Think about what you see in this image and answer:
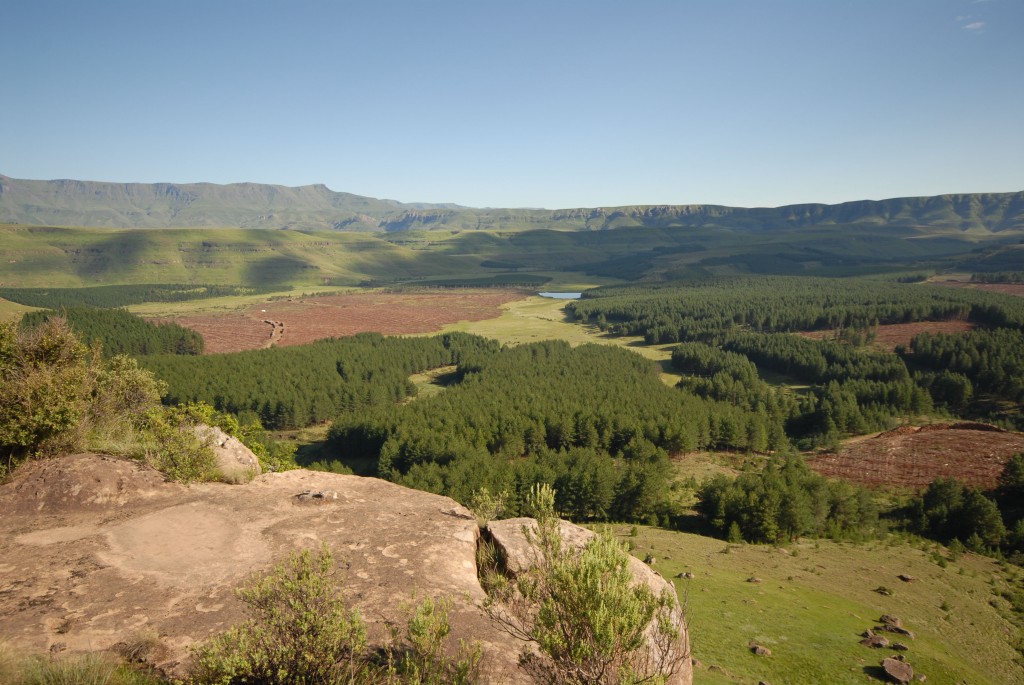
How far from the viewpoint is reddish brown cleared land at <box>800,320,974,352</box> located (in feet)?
433

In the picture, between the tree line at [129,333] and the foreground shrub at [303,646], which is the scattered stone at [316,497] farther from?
the tree line at [129,333]

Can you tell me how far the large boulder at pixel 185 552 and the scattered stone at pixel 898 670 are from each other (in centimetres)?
2376

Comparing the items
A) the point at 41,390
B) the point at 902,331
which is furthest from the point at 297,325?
the point at 902,331

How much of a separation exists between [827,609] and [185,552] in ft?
124

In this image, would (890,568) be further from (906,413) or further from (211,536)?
(906,413)

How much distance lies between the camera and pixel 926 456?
68500mm

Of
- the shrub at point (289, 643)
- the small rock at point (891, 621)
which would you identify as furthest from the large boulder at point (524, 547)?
the small rock at point (891, 621)

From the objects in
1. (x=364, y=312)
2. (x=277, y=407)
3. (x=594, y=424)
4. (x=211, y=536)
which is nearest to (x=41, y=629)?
(x=211, y=536)

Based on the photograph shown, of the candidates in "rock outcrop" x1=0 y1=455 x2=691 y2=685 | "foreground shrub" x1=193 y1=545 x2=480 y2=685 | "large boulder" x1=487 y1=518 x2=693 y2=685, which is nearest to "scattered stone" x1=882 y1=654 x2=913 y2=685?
"large boulder" x1=487 y1=518 x2=693 y2=685

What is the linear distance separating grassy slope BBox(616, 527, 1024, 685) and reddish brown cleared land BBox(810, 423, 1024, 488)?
19389mm

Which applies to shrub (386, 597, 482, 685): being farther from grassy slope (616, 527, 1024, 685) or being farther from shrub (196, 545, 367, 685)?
grassy slope (616, 527, 1024, 685)

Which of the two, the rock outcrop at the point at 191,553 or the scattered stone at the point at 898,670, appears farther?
the scattered stone at the point at 898,670

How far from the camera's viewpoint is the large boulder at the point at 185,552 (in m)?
14.3

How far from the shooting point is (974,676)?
27.8 metres
